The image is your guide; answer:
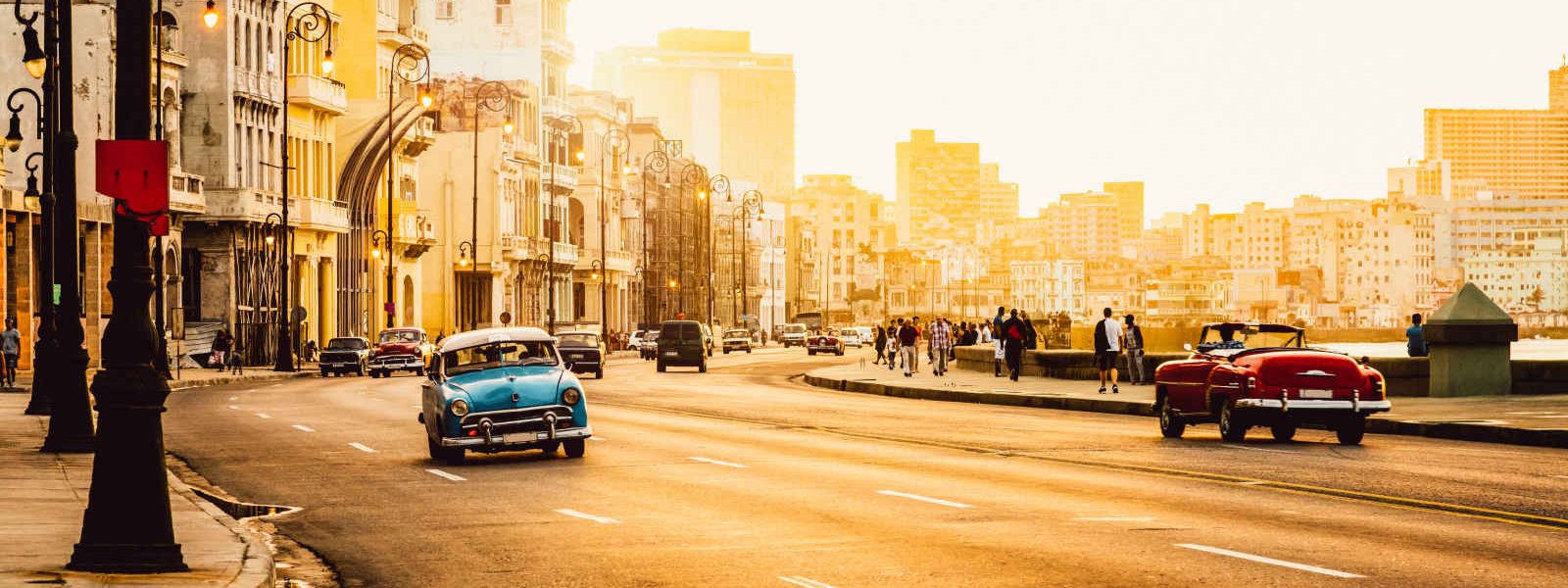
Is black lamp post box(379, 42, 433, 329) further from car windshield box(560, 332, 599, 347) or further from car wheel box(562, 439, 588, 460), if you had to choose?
car wheel box(562, 439, 588, 460)

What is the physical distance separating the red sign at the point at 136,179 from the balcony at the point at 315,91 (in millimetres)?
74442

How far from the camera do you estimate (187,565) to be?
43.1ft

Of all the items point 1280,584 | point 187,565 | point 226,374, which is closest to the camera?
point 1280,584

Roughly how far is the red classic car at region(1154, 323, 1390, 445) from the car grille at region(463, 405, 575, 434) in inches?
345

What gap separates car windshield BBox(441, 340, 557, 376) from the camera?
25.0 m

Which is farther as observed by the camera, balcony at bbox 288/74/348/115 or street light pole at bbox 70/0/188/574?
balcony at bbox 288/74/348/115

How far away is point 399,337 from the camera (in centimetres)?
6988

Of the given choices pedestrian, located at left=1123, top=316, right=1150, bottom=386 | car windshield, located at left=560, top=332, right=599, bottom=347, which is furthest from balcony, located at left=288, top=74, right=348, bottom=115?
pedestrian, located at left=1123, top=316, right=1150, bottom=386

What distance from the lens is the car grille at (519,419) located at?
23922 millimetres

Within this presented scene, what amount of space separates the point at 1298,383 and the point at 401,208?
257 ft

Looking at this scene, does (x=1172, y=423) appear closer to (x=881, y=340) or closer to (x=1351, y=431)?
(x=1351, y=431)

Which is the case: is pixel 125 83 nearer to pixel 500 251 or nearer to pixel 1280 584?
pixel 1280 584

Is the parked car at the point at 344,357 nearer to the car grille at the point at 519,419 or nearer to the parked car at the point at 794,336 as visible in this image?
the car grille at the point at 519,419

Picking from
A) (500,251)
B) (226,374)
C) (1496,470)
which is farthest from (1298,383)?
(500,251)
